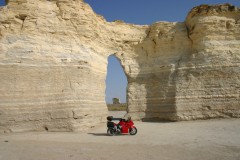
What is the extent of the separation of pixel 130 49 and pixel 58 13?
216 inches

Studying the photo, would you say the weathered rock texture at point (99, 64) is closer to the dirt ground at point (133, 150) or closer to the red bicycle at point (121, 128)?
the red bicycle at point (121, 128)

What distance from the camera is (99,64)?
45.8 ft

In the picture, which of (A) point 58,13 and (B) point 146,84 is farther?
(B) point 146,84

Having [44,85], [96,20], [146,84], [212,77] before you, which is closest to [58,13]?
[96,20]

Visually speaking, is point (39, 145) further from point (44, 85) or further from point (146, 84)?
point (146, 84)

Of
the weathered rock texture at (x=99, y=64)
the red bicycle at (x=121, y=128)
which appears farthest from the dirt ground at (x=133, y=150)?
the weathered rock texture at (x=99, y=64)

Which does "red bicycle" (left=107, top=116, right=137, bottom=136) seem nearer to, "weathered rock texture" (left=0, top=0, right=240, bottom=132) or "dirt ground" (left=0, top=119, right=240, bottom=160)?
"dirt ground" (left=0, top=119, right=240, bottom=160)

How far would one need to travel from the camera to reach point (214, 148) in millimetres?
6617

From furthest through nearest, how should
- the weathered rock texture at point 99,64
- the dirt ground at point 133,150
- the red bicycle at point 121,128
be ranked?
1. the weathered rock texture at point 99,64
2. the red bicycle at point 121,128
3. the dirt ground at point 133,150

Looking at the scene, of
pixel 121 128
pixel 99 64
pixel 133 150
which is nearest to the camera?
pixel 133 150

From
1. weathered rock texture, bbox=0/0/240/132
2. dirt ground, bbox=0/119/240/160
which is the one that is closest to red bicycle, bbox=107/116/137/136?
dirt ground, bbox=0/119/240/160

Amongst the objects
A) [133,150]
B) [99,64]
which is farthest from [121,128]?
[99,64]

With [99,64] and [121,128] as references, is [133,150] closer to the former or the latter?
[121,128]

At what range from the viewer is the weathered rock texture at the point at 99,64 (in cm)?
1082
